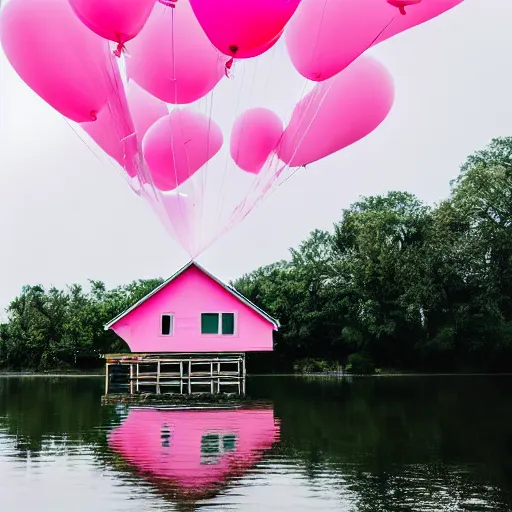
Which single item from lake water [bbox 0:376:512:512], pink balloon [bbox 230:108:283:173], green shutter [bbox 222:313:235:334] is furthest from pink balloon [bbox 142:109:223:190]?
green shutter [bbox 222:313:235:334]

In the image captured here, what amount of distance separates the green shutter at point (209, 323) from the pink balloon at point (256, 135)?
44.3ft

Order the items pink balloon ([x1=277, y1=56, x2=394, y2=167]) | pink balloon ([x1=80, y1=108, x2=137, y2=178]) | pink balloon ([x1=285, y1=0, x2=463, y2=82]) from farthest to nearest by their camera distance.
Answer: pink balloon ([x1=80, y1=108, x2=137, y2=178])
pink balloon ([x1=277, y1=56, x2=394, y2=167])
pink balloon ([x1=285, y1=0, x2=463, y2=82])

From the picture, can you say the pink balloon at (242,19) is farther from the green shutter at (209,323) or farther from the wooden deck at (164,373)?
the green shutter at (209,323)

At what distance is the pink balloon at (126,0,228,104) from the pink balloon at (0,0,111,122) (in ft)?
1.70

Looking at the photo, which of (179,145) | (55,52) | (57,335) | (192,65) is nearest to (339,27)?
(192,65)

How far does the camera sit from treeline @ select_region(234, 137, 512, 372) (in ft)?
133

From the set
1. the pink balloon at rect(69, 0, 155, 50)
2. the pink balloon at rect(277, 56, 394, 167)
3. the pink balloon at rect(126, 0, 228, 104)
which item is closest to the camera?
the pink balloon at rect(69, 0, 155, 50)

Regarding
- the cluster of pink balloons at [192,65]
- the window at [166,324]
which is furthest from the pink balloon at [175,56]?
the window at [166,324]

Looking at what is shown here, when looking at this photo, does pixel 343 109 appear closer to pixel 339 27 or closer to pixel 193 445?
pixel 339 27

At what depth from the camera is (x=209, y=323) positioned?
958 inches

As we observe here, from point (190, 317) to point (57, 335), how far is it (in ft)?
84.8

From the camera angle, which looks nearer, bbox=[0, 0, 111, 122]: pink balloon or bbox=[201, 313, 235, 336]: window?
bbox=[0, 0, 111, 122]: pink balloon

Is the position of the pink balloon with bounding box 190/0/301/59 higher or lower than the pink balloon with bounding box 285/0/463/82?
lower

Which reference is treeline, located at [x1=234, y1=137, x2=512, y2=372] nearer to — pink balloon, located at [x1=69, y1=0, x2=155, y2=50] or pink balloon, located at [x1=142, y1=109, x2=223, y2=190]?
pink balloon, located at [x1=142, y1=109, x2=223, y2=190]
